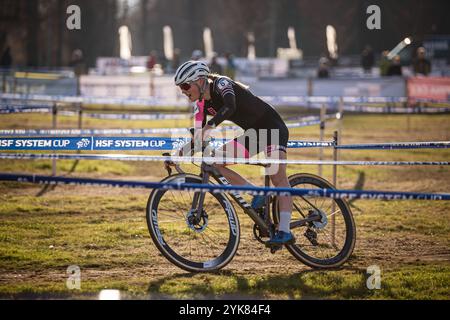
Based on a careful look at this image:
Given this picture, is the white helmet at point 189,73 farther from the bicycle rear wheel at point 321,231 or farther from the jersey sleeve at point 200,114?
the bicycle rear wheel at point 321,231

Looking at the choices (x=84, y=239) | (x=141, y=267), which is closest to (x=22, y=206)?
(x=84, y=239)

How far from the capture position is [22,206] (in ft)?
35.6

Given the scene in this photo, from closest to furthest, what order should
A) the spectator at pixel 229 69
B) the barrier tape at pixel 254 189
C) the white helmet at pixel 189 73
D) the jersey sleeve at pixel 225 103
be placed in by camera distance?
1. the barrier tape at pixel 254 189
2. the jersey sleeve at pixel 225 103
3. the white helmet at pixel 189 73
4. the spectator at pixel 229 69

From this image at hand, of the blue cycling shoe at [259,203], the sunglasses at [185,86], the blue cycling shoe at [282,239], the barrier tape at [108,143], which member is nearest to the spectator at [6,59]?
the barrier tape at [108,143]

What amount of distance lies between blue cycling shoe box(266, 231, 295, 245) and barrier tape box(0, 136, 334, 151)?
164 cm

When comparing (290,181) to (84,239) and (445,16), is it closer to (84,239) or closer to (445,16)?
(84,239)

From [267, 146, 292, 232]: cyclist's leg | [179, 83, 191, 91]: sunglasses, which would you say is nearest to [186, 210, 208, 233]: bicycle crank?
[267, 146, 292, 232]: cyclist's leg

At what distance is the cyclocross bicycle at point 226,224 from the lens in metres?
7.32

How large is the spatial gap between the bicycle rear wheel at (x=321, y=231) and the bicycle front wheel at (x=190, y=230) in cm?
71

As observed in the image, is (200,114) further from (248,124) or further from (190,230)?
(190,230)

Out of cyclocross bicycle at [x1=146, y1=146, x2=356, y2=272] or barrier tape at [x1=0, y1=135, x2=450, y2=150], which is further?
barrier tape at [x1=0, y1=135, x2=450, y2=150]

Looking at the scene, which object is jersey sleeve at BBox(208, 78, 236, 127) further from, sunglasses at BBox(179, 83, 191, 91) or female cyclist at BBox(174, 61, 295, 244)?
sunglasses at BBox(179, 83, 191, 91)

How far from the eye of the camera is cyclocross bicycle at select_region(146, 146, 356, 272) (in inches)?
288

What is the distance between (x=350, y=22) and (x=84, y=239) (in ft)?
179
